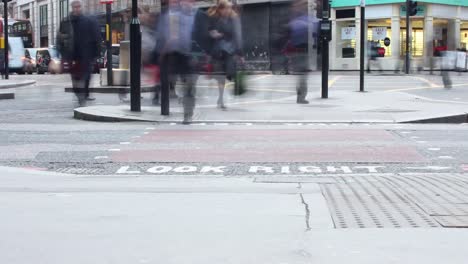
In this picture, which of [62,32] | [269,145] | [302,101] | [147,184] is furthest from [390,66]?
[147,184]

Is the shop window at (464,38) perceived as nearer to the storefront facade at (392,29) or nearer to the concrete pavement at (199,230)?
the storefront facade at (392,29)

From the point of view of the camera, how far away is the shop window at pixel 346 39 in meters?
42.5

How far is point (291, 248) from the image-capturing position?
4.38m

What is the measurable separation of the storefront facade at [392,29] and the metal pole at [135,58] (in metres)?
28.2

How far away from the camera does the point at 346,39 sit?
4306 cm

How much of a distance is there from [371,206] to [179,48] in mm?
6392

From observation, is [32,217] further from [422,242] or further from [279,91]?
[279,91]

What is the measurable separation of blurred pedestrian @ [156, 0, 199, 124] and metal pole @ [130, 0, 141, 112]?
2.50 ft

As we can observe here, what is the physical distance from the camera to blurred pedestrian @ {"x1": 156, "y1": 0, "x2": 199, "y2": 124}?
1148 centimetres

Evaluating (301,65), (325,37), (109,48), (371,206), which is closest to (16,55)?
(109,48)

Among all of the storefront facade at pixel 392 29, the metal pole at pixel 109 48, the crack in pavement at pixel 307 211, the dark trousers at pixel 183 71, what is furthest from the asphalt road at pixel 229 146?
the storefront facade at pixel 392 29

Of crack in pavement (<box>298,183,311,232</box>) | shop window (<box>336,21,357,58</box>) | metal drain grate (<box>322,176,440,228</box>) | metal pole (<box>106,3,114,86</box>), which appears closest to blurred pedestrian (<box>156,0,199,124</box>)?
metal drain grate (<box>322,176,440,228</box>)

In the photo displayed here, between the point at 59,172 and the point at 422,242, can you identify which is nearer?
the point at 422,242

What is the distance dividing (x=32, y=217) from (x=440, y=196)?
336 centimetres
